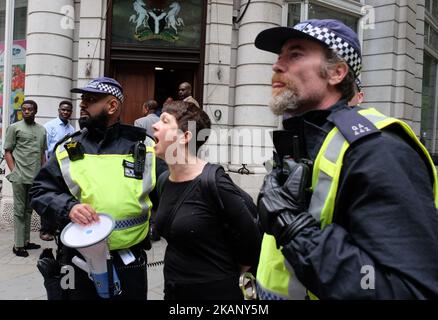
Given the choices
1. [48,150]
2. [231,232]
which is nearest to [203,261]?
[231,232]

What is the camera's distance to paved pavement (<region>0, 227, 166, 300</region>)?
183 inches

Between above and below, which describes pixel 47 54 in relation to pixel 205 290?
above

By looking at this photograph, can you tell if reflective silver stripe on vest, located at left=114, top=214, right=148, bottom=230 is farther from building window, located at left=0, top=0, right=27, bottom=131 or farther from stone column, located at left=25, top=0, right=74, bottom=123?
building window, located at left=0, top=0, right=27, bottom=131

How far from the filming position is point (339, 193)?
1305mm

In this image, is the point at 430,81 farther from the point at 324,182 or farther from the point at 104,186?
the point at 324,182

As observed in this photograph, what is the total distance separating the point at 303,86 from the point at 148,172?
1.53 meters

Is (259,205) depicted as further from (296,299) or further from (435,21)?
(435,21)

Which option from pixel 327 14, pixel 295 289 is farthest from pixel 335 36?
pixel 327 14

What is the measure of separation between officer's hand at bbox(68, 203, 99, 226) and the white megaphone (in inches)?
1.0

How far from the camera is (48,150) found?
23.3ft

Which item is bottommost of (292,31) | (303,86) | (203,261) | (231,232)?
(203,261)

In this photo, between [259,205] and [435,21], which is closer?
[259,205]

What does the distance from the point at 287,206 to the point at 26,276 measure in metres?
4.95

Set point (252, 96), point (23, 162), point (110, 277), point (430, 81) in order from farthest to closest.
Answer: point (430, 81) → point (252, 96) → point (23, 162) → point (110, 277)
